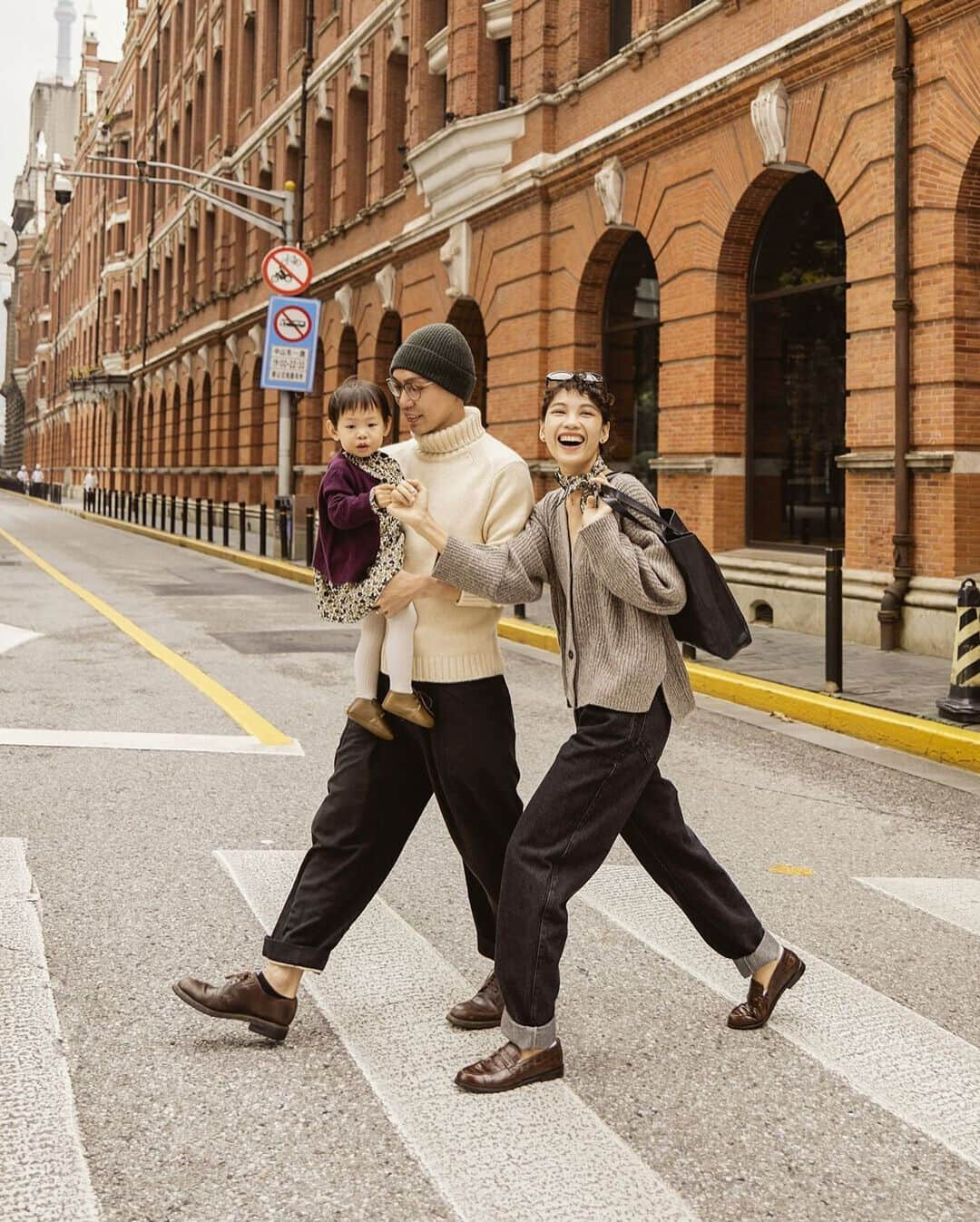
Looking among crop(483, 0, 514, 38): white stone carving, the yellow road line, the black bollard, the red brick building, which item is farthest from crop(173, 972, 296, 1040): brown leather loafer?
crop(483, 0, 514, 38): white stone carving

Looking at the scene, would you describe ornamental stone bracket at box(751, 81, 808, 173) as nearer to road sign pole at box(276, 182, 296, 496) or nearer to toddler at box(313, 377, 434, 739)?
road sign pole at box(276, 182, 296, 496)

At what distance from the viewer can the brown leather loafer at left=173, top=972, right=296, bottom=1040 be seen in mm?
3367

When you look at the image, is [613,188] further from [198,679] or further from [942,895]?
[942,895]

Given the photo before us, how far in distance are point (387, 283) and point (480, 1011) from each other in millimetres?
22731

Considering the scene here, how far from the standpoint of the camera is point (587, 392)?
128 inches

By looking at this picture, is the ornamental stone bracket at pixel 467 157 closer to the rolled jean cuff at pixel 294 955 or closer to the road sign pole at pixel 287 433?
the road sign pole at pixel 287 433

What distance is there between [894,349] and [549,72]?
29.1 ft

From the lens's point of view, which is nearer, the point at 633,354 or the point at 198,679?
the point at 198,679

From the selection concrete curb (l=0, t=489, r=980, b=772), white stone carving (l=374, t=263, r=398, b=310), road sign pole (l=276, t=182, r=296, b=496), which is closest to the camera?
concrete curb (l=0, t=489, r=980, b=772)

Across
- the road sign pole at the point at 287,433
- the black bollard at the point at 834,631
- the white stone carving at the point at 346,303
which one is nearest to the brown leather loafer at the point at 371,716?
the black bollard at the point at 834,631

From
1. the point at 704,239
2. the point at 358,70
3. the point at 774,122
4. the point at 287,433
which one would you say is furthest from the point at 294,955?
the point at 358,70

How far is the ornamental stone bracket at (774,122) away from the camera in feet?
44.2

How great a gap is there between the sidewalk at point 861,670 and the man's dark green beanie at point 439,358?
5.35m

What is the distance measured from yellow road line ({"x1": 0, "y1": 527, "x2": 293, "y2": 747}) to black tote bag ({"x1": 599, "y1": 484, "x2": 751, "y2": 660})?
4607mm
